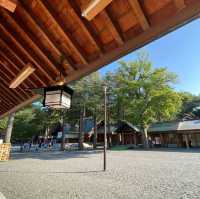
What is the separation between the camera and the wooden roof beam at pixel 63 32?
2.54 m

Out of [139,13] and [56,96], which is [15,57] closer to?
[56,96]

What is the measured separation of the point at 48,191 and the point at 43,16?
4740 millimetres

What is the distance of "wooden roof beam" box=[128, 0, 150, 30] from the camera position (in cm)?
202

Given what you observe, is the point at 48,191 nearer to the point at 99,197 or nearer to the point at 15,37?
the point at 99,197

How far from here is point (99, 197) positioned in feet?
14.8

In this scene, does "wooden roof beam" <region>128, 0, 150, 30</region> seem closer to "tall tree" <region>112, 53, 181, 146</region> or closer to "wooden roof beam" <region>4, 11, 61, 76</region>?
"wooden roof beam" <region>4, 11, 61, 76</region>

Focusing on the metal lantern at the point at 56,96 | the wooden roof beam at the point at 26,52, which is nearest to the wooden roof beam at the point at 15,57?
the wooden roof beam at the point at 26,52

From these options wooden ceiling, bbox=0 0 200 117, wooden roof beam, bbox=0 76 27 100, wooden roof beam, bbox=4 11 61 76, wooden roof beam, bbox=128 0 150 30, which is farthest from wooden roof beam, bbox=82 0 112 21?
wooden roof beam, bbox=0 76 27 100

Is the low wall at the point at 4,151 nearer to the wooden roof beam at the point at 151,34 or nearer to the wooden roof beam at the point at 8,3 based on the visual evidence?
the wooden roof beam at the point at 151,34

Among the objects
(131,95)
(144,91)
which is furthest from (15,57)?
(144,91)

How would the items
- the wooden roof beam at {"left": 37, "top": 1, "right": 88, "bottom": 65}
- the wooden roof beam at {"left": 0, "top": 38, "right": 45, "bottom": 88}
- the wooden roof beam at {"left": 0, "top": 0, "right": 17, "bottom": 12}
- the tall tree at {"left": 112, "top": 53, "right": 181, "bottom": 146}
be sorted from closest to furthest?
1. the wooden roof beam at {"left": 0, "top": 0, "right": 17, "bottom": 12}
2. the wooden roof beam at {"left": 37, "top": 1, "right": 88, "bottom": 65}
3. the wooden roof beam at {"left": 0, "top": 38, "right": 45, "bottom": 88}
4. the tall tree at {"left": 112, "top": 53, "right": 181, "bottom": 146}

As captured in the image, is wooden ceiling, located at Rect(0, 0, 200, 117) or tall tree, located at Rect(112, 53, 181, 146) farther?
tall tree, located at Rect(112, 53, 181, 146)

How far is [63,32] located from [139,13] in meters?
1.25

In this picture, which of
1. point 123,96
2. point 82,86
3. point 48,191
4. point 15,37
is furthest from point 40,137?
point 15,37
